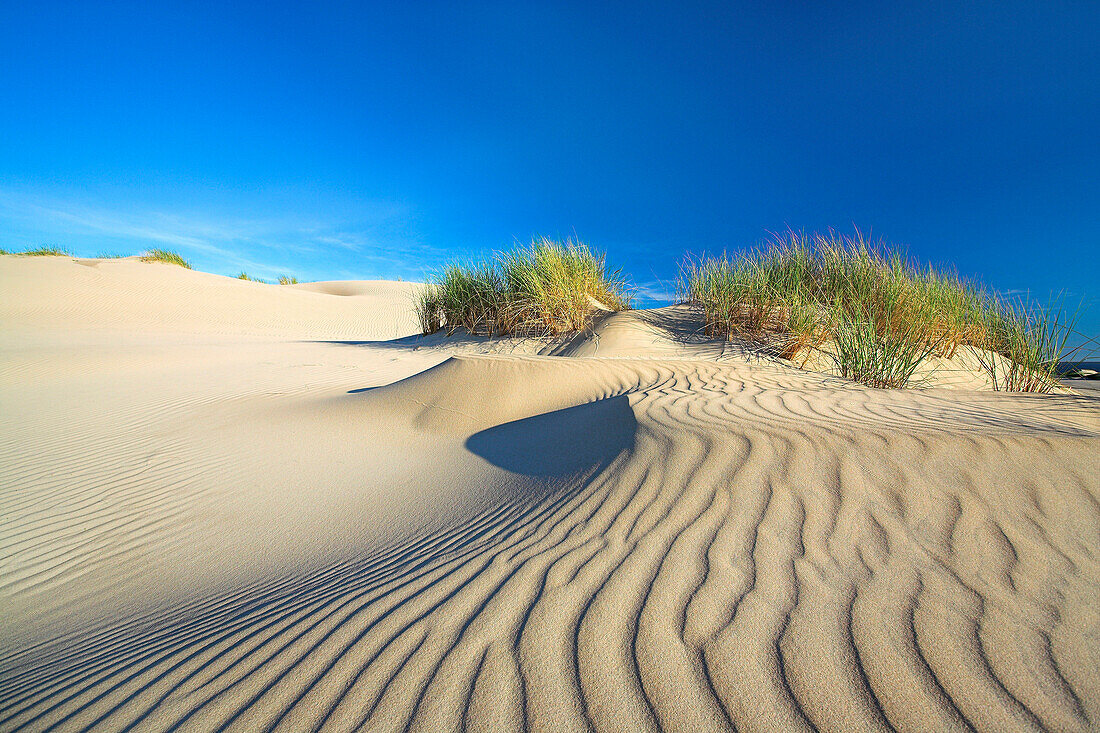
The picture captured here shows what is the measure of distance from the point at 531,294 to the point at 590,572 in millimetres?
8168

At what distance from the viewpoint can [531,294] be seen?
9.51m

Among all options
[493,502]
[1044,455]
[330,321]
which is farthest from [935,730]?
[330,321]

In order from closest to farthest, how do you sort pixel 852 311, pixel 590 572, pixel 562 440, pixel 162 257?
pixel 590 572
pixel 562 440
pixel 852 311
pixel 162 257

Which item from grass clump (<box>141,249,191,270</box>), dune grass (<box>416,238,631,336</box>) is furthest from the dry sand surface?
grass clump (<box>141,249,191,270</box>)

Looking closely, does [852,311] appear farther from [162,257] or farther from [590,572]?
[162,257]

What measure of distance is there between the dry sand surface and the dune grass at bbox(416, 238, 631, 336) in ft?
17.6

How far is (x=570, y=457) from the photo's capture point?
9.74 feet

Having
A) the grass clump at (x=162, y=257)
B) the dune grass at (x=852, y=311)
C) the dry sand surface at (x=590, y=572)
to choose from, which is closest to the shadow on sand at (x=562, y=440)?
the dry sand surface at (x=590, y=572)

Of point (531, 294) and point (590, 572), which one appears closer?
point (590, 572)

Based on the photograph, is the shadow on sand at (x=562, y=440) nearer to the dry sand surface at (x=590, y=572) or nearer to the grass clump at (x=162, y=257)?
the dry sand surface at (x=590, y=572)

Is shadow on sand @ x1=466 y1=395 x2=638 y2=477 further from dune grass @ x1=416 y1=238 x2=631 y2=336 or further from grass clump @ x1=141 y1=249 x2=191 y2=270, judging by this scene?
grass clump @ x1=141 y1=249 x2=191 y2=270

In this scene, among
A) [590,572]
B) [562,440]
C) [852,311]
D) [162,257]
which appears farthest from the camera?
[162,257]

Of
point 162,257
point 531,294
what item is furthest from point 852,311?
point 162,257

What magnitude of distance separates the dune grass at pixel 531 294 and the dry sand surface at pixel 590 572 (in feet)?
17.6
